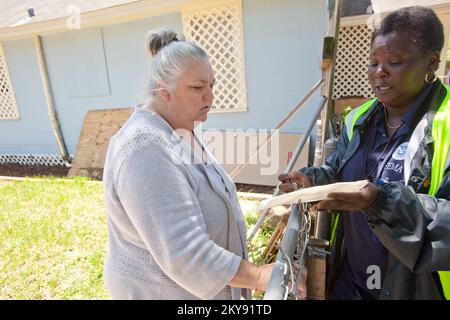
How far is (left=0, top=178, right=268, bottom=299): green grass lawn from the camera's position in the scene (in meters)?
3.43

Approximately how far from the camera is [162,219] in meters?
1.13

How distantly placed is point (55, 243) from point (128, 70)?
4874 millimetres

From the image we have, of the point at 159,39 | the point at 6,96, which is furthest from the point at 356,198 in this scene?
the point at 6,96

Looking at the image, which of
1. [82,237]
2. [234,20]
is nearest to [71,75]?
[234,20]

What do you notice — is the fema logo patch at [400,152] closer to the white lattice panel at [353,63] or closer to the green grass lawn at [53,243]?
the green grass lawn at [53,243]

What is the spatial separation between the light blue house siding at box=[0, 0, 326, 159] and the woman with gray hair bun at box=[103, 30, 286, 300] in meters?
4.57

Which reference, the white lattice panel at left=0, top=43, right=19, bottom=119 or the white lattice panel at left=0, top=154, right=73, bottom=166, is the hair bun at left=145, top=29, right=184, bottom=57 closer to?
the white lattice panel at left=0, top=154, right=73, bottom=166

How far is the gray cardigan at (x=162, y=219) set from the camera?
1140 millimetres

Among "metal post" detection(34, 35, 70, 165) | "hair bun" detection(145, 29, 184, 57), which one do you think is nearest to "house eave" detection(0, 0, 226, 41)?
"metal post" detection(34, 35, 70, 165)

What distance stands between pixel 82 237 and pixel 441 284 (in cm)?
439

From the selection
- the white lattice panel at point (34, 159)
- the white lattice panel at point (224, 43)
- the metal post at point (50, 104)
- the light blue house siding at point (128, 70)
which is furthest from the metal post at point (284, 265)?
the white lattice panel at point (34, 159)

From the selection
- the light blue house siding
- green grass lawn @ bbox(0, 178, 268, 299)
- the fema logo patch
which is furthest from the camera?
the light blue house siding

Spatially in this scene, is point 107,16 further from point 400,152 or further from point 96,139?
point 400,152
